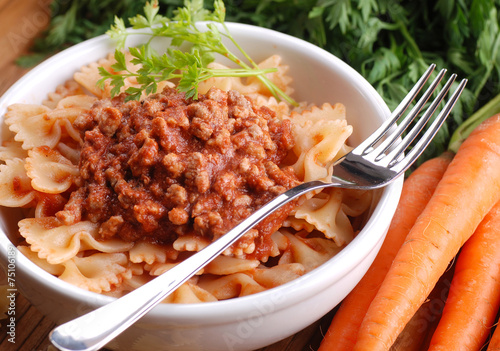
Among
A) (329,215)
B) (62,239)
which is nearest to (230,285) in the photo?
(329,215)

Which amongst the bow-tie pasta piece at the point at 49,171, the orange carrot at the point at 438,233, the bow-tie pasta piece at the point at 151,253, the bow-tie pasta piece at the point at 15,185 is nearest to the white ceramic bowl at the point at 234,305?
the bow-tie pasta piece at the point at 15,185

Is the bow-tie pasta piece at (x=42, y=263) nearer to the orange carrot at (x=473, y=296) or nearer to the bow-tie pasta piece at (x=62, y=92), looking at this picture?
the bow-tie pasta piece at (x=62, y=92)

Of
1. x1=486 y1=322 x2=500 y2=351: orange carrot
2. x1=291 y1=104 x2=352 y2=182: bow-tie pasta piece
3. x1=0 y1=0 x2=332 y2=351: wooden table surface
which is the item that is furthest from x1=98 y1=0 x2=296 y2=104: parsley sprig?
x1=486 y1=322 x2=500 y2=351: orange carrot

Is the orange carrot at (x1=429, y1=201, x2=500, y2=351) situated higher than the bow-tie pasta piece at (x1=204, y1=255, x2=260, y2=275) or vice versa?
the bow-tie pasta piece at (x1=204, y1=255, x2=260, y2=275)

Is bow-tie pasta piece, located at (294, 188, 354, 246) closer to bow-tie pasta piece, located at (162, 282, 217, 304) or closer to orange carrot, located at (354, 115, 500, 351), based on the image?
orange carrot, located at (354, 115, 500, 351)

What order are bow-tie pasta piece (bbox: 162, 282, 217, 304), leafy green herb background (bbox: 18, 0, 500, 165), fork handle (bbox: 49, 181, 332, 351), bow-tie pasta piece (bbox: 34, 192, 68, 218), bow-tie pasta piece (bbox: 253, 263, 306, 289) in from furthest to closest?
1. leafy green herb background (bbox: 18, 0, 500, 165)
2. bow-tie pasta piece (bbox: 34, 192, 68, 218)
3. bow-tie pasta piece (bbox: 253, 263, 306, 289)
4. bow-tie pasta piece (bbox: 162, 282, 217, 304)
5. fork handle (bbox: 49, 181, 332, 351)
